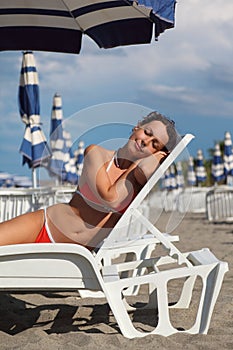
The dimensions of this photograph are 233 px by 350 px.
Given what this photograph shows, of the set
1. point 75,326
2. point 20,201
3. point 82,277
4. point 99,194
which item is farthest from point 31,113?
point 82,277

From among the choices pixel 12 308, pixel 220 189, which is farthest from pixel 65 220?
pixel 220 189

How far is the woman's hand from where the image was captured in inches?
146

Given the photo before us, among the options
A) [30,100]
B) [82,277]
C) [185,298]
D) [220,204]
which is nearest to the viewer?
[82,277]

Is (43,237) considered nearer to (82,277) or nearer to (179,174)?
(82,277)

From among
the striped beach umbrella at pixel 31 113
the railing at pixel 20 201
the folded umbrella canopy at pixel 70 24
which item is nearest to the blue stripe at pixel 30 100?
the striped beach umbrella at pixel 31 113

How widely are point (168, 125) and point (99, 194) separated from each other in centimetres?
59

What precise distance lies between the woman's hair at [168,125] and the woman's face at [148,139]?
2cm

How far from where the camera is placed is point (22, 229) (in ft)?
12.5

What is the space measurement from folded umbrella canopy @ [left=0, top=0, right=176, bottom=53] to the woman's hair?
165cm

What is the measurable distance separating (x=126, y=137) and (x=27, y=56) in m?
7.14

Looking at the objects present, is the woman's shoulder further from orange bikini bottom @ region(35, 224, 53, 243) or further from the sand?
the sand

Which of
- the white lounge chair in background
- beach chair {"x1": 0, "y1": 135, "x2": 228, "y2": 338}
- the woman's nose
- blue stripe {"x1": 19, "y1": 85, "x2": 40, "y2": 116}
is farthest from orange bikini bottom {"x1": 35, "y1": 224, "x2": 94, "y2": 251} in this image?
the white lounge chair in background

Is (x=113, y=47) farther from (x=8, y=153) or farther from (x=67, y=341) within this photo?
(x=67, y=341)

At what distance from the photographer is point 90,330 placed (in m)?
3.86
